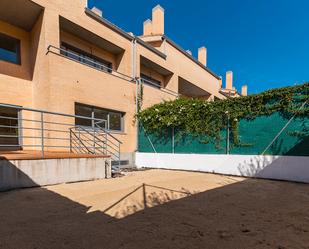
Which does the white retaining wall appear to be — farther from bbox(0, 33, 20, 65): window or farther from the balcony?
the balcony

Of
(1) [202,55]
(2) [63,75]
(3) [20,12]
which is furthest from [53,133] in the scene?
(1) [202,55]

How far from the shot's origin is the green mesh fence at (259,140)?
684 centimetres

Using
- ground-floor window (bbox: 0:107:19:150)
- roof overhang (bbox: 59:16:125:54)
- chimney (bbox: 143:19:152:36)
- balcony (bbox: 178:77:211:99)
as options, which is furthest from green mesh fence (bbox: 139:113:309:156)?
chimney (bbox: 143:19:152:36)

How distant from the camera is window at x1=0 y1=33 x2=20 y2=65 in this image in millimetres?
8871

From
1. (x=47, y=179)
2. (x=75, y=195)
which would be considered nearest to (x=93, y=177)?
Result: (x=47, y=179)

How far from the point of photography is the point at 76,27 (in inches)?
381

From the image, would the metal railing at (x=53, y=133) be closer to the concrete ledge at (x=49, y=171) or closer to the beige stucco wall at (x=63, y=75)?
the beige stucco wall at (x=63, y=75)

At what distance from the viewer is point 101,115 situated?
1014cm

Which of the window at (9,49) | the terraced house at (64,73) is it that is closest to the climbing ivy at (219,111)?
the terraced house at (64,73)

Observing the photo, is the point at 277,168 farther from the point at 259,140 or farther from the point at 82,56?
the point at 82,56

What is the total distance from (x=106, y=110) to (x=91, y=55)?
11.2 feet

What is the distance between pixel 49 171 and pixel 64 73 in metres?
4.45

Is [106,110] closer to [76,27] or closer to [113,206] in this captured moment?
[76,27]

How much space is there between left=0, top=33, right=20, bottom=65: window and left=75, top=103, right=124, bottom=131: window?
11.9ft
